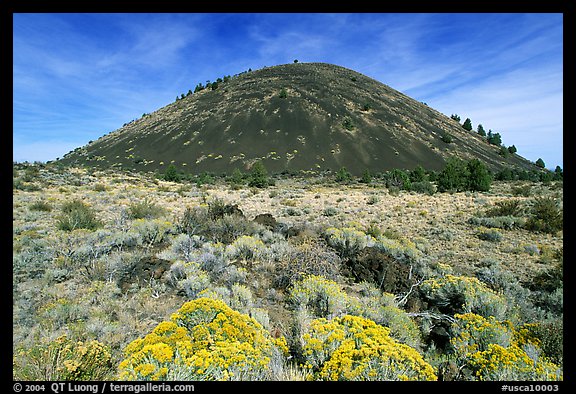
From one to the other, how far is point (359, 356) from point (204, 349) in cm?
138

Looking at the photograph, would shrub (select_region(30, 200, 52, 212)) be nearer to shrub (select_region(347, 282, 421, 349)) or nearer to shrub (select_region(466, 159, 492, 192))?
shrub (select_region(347, 282, 421, 349))

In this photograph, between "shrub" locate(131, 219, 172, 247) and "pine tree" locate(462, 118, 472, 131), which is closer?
"shrub" locate(131, 219, 172, 247)

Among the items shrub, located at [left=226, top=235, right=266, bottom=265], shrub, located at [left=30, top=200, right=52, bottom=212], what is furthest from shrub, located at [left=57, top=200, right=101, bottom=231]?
shrub, located at [left=226, top=235, right=266, bottom=265]

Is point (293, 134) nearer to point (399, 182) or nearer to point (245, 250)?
point (399, 182)

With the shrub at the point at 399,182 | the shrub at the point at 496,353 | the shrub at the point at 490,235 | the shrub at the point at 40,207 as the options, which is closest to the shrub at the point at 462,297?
the shrub at the point at 496,353

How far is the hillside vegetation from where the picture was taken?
2.59 m

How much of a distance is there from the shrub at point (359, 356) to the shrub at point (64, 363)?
Result: 2115mm

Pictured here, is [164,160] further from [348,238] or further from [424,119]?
[424,119]

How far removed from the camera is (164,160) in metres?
56.6

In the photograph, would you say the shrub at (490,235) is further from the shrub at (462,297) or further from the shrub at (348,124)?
the shrub at (348,124)

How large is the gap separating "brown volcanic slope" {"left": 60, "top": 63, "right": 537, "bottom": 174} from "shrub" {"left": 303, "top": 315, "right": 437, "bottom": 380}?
164 feet

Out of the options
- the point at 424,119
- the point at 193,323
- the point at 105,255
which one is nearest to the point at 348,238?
the point at 193,323
